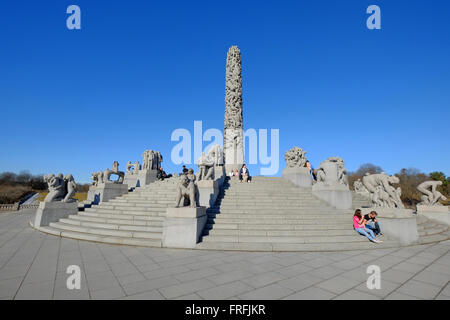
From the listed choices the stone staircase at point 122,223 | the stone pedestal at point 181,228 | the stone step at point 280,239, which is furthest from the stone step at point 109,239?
the stone step at point 280,239

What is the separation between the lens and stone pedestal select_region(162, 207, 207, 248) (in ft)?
22.9

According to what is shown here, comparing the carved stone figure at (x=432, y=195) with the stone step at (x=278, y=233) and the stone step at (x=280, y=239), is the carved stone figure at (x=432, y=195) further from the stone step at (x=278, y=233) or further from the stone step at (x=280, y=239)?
the stone step at (x=280, y=239)

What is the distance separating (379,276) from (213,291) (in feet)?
12.0

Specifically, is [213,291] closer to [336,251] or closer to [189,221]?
[189,221]

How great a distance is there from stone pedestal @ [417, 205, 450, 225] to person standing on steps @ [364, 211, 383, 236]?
5.64m

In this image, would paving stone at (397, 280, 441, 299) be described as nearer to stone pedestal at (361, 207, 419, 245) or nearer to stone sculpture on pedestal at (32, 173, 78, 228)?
stone pedestal at (361, 207, 419, 245)

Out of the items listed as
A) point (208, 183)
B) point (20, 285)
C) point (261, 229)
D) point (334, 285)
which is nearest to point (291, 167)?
point (208, 183)

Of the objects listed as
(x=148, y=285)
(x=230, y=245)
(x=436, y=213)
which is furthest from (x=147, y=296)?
(x=436, y=213)

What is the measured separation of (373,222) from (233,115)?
807 inches

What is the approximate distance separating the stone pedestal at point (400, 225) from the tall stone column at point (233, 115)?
57.3 feet

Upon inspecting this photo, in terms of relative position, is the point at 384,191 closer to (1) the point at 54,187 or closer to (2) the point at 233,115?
(1) the point at 54,187

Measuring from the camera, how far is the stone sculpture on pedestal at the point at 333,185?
1127 cm

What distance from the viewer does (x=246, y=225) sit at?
832cm

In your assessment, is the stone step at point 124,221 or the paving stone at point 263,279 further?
the stone step at point 124,221
